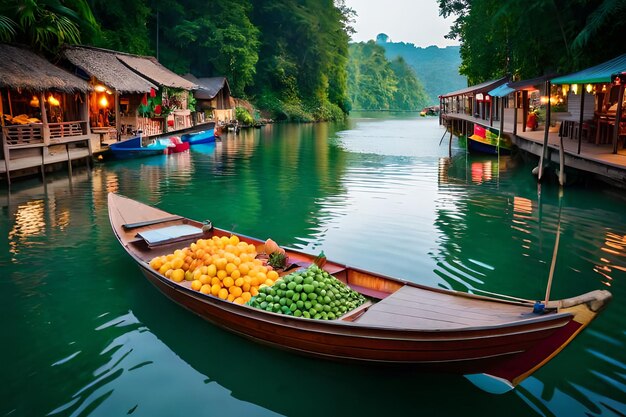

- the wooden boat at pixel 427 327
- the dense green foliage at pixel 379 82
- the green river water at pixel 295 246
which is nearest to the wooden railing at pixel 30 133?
the green river water at pixel 295 246

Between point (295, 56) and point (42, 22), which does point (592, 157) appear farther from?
point (295, 56)

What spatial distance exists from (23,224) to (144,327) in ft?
A: 25.8

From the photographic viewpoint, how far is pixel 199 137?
36406 mm

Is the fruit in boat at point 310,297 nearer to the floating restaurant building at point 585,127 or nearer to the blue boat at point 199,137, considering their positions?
the floating restaurant building at point 585,127

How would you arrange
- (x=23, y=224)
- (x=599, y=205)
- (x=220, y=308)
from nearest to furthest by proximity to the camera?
(x=220, y=308) < (x=23, y=224) < (x=599, y=205)

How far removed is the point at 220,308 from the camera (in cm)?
670

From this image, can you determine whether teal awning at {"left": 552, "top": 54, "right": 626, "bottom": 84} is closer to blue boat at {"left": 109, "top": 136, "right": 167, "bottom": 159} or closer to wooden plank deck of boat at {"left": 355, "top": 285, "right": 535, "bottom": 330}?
wooden plank deck of boat at {"left": 355, "top": 285, "right": 535, "bottom": 330}

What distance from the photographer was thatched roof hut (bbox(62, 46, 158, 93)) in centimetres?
2636

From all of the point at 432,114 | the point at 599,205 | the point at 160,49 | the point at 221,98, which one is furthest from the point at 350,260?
the point at 432,114

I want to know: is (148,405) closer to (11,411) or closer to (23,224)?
→ (11,411)

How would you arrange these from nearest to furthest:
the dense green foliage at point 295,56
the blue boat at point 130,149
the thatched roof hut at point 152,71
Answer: the blue boat at point 130,149
the thatched roof hut at point 152,71
the dense green foliage at point 295,56

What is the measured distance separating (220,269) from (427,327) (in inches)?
129

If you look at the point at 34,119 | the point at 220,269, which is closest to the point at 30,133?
the point at 34,119

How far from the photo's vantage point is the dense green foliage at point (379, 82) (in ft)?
432
